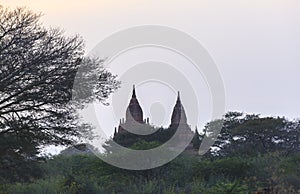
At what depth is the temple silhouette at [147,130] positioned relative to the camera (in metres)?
48.6

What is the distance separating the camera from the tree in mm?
20266

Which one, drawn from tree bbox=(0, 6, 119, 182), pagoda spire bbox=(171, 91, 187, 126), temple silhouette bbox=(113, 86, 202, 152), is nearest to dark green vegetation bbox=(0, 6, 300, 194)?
tree bbox=(0, 6, 119, 182)

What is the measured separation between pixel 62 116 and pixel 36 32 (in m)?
2.76

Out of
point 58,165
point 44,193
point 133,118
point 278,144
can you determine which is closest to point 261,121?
point 278,144

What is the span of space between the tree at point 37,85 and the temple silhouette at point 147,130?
25.3 meters

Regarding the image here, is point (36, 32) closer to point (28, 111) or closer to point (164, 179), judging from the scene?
point (28, 111)

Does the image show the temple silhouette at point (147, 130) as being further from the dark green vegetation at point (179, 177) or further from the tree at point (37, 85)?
the tree at point (37, 85)

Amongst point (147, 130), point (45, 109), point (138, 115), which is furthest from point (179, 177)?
point (138, 115)

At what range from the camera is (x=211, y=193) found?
18.6 m

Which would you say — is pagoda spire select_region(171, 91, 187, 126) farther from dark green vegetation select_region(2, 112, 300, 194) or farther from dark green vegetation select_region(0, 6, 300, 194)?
dark green vegetation select_region(0, 6, 300, 194)

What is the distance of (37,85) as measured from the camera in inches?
806

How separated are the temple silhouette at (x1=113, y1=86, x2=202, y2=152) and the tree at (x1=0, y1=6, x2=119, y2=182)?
25.3 metres

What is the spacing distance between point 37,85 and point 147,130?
32.9 meters

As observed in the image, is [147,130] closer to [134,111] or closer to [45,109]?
[134,111]
